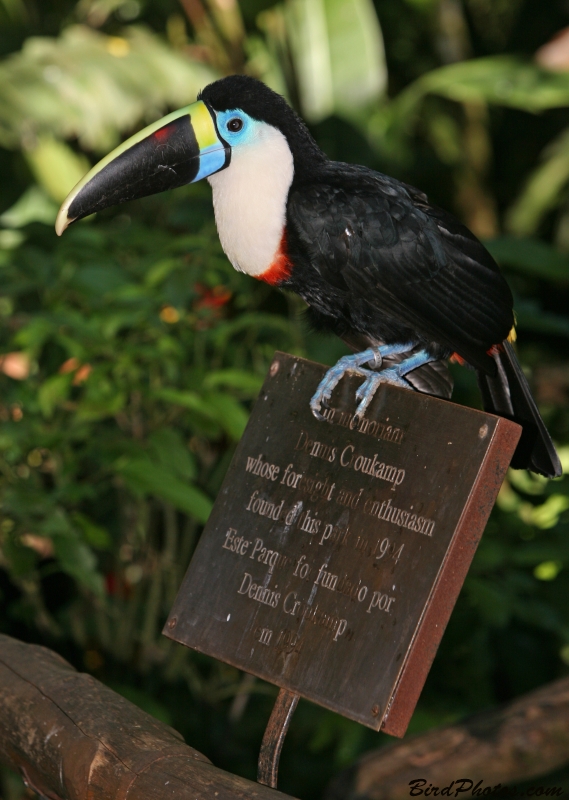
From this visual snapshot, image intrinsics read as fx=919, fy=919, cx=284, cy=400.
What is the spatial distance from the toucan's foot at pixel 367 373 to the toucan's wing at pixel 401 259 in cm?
9

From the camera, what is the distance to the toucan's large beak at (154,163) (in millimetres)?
1602

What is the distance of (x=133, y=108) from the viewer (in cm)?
334

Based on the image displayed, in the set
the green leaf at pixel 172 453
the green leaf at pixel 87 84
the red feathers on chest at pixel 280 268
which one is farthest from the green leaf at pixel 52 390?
the green leaf at pixel 87 84

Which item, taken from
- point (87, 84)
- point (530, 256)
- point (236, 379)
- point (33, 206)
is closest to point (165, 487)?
point (236, 379)

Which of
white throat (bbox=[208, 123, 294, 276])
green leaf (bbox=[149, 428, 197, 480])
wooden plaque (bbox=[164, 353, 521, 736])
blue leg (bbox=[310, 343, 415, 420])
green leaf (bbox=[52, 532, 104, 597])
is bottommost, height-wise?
green leaf (bbox=[52, 532, 104, 597])

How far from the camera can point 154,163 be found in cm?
162

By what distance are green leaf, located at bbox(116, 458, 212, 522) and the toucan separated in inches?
19.2

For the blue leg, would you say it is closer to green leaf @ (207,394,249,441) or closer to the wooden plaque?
the wooden plaque

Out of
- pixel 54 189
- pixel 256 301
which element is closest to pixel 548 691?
pixel 256 301

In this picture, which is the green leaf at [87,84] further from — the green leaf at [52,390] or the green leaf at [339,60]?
the green leaf at [52,390]

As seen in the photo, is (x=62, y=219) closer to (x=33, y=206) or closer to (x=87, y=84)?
(x=87, y=84)

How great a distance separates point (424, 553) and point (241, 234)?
64 cm

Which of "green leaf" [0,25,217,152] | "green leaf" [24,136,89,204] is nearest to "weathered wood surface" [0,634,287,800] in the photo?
"green leaf" [0,25,217,152]

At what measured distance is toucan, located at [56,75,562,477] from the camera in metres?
1.57
